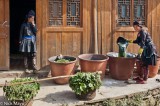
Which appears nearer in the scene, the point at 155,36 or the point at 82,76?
the point at 82,76

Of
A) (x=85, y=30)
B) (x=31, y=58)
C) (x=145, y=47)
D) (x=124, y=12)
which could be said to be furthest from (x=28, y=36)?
(x=145, y=47)

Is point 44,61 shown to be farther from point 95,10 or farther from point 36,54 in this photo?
point 95,10

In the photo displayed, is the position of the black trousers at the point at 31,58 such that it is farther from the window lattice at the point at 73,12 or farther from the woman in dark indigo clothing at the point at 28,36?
the window lattice at the point at 73,12

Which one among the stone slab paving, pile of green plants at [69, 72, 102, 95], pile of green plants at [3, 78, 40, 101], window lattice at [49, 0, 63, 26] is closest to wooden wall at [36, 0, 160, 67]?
window lattice at [49, 0, 63, 26]

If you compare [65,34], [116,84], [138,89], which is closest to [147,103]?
[138,89]

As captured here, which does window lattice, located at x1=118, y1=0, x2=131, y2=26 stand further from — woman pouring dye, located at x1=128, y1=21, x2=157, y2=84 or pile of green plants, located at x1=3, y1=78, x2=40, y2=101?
pile of green plants, located at x1=3, y1=78, x2=40, y2=101

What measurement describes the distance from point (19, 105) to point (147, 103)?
3.25 meters

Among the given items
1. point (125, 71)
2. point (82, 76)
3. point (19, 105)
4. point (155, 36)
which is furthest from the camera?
point (155, 36)

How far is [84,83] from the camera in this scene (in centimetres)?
688

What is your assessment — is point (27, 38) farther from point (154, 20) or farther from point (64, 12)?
point (154, 20)

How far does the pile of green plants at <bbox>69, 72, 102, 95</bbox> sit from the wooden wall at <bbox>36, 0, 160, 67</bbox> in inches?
74.4

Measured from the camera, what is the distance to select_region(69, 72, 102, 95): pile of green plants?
685cm

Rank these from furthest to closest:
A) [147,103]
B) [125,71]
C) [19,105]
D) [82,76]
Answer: [125,71] < [147,103] < [82,76] < [19,105]

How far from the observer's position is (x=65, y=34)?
28.3 ft
